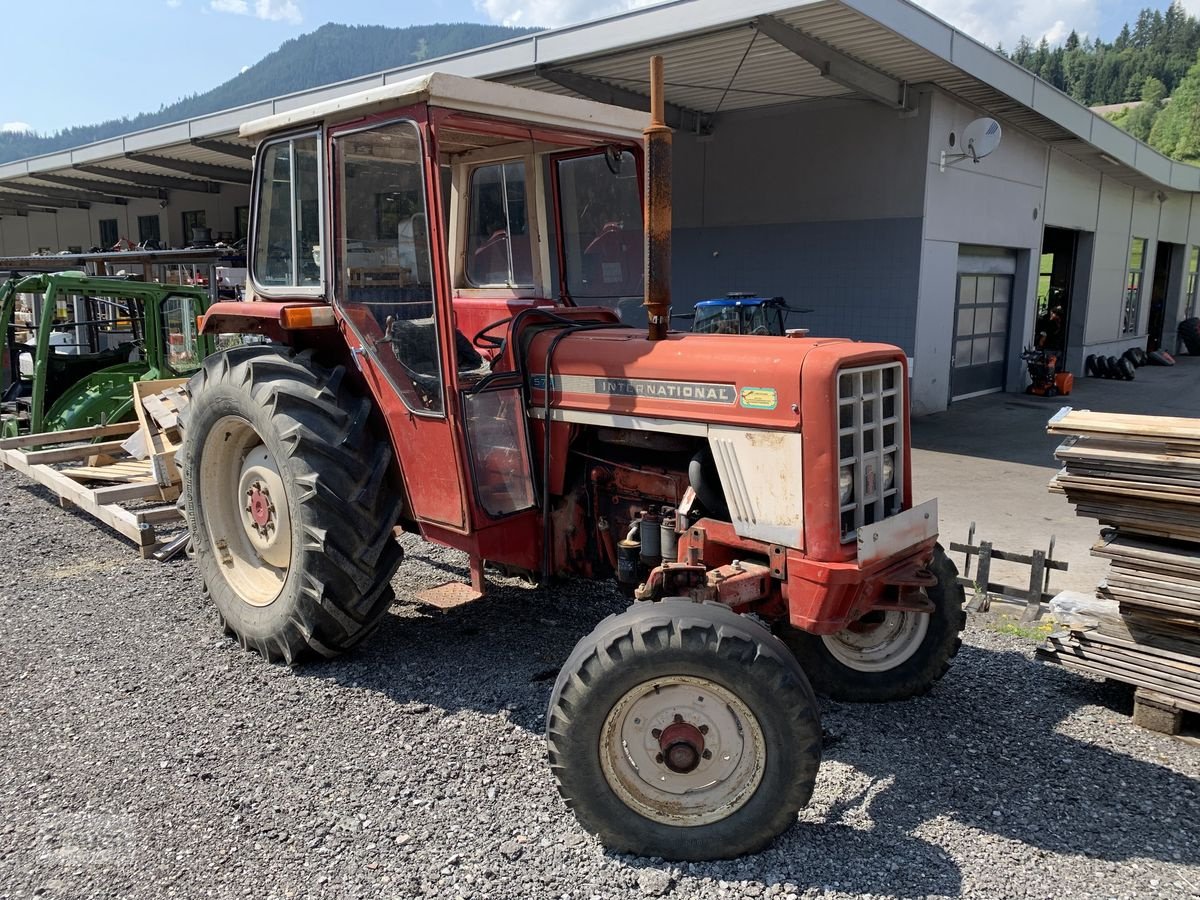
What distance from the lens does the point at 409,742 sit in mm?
3451

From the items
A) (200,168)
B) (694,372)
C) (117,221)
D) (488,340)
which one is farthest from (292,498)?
(117,221)

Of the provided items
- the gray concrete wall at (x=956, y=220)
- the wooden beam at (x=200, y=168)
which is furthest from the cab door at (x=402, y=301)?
the wooden beam at (x=200, y=168)

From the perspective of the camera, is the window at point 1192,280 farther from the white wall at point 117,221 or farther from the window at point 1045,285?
the white wall at point 117,221

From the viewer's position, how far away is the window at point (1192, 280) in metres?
25.5

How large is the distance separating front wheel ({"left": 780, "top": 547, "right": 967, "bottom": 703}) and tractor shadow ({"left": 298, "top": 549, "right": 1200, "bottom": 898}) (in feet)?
0.32

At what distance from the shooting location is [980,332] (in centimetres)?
1384

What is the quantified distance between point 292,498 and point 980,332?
12.5 meters

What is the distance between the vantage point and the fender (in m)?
3.81

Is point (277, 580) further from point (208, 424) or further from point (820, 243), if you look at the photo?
point (820, 243)

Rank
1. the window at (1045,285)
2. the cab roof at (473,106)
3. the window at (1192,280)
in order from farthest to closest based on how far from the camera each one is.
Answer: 1. the window at (1192,280)
2. the window at (1045,285)
3. the cab roof at (473,106)

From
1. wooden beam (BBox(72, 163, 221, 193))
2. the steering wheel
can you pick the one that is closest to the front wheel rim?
the steering wheel

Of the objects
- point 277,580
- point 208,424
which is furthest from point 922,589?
point 208,424

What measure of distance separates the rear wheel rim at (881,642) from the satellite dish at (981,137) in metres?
9.12

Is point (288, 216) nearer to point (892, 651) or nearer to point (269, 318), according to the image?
point (269, 318)
